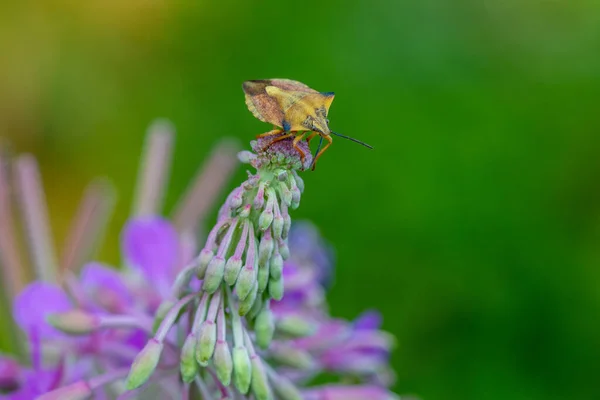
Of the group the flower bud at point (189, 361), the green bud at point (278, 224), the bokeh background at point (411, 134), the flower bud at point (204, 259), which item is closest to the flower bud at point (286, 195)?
the green bud at point (278, 224)

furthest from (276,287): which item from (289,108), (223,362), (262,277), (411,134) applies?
(411,134)

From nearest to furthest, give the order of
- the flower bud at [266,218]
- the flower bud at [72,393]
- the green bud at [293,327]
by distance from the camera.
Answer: the flower bud at [266,218] < the flower bud at [72,393] < the green bud at [293,327]

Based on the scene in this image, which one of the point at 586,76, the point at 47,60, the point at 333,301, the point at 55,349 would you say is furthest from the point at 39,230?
the point at 586,76

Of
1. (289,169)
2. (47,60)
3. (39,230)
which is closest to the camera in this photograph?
(289,169)

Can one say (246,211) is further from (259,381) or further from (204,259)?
(259,381)

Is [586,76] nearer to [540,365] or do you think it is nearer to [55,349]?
[540,365]

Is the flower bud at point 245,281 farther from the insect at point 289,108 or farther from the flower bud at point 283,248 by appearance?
the insect at point 289,108

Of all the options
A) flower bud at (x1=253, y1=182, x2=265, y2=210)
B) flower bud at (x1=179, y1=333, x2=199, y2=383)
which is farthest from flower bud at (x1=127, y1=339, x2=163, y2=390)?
flower bud at (x1=253, y1=182, x2=265, y2=210)
